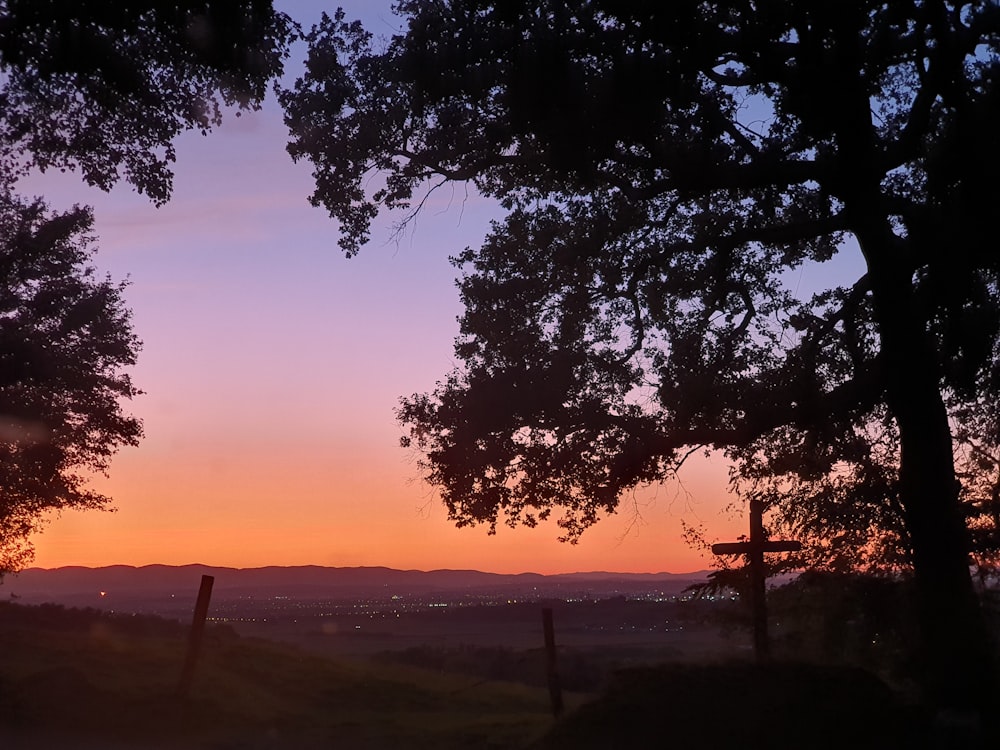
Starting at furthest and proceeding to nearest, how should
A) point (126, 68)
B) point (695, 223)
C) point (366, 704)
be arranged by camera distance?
point (366, 704) → point (695, 223) → point (126, 68)

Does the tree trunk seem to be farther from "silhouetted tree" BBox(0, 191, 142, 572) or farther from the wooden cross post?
"silhouetted tree" BBox(0, 191, 142, 572)

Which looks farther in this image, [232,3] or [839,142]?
[839,142]

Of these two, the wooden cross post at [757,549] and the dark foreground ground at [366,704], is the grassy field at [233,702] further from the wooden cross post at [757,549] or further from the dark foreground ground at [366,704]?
the wooden cross post at [757,549]

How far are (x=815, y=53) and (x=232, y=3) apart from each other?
25.9 ft

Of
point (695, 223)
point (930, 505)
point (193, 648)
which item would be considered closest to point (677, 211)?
point (695, 223)

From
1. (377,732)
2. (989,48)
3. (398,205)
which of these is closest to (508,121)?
(398,205)

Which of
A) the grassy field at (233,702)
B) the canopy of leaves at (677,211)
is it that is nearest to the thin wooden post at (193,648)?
the grassy field at (233,702)

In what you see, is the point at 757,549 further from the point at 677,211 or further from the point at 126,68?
the point at 126,68

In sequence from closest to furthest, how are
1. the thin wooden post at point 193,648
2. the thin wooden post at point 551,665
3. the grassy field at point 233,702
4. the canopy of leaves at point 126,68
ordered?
the canopy of leaves at point 126,68, the grassy field at point 233,702, the thin wooden post at point 193,648, the thin wooden post at point 551,665

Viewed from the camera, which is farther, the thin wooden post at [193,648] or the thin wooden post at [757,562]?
the thin wooden post at [193,648]

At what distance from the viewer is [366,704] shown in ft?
89.7

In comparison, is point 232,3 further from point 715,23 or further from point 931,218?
point 931,218

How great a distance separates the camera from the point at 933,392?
50.2 ft

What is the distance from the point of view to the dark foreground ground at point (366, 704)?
1384 centimetres
